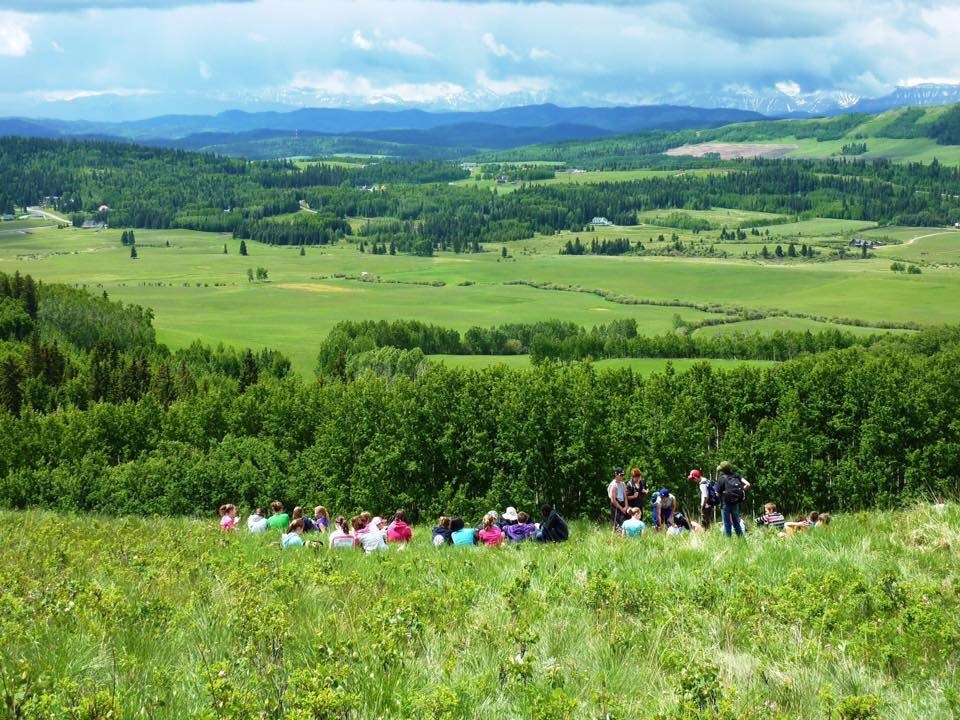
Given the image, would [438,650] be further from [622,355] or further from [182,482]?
[622,355]

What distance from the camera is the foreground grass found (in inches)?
318


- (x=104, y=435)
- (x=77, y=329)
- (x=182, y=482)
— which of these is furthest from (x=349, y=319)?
(x=182, y=482)

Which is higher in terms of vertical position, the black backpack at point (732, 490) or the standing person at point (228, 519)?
the black backpack at point (732, 490)

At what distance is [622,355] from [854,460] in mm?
79494

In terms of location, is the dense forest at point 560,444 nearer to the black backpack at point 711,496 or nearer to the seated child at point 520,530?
the black backpack at point 711,496

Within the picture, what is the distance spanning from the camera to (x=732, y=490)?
22.2 m

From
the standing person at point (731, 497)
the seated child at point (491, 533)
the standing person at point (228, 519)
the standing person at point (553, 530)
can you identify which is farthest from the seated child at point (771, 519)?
the standing person at point (228, 519)

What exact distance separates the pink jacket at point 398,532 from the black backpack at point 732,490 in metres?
7.84

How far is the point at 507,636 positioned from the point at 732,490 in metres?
13.6

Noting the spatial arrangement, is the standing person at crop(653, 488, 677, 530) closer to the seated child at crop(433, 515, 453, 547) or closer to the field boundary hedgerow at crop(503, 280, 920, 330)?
the seated child at crop(433, 515, 453, 547)

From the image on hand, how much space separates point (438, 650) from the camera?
9719 mm

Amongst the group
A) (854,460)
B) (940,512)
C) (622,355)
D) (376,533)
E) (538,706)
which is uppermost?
(538,706)

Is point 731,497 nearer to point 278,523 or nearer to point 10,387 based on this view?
point 278,523

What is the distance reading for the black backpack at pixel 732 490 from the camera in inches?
872
